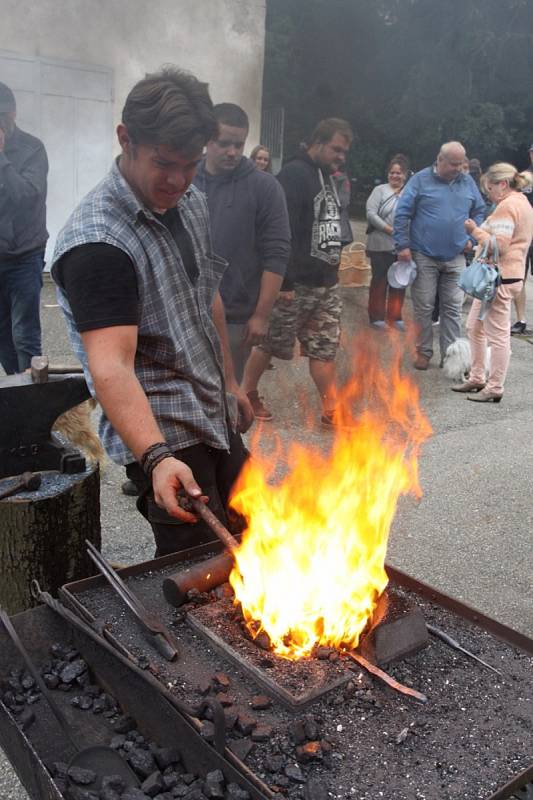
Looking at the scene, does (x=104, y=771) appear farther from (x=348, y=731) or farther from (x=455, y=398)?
(x=455, y=398)

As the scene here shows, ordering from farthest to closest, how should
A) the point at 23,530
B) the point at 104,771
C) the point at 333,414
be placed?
the point at 333,414 → the point at 23,530 → the point at 104,771

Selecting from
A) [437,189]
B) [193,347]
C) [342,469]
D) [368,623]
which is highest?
Answer: [437,189]

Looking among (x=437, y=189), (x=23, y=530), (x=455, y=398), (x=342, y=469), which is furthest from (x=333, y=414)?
(x=23, y=530)

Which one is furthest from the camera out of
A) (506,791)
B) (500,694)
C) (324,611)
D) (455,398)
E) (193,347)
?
(455,398)

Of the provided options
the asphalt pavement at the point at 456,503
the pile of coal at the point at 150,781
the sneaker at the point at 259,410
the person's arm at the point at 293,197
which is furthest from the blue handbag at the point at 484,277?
the pile of coal at the point at 150,781

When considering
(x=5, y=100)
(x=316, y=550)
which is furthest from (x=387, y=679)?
(x=5, y=100)

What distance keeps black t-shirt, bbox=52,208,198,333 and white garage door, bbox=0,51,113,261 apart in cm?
759

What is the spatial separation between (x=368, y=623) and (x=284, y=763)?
0.47 m

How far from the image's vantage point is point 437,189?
6688 mm

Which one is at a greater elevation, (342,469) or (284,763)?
(342,469)

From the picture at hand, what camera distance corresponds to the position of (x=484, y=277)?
6.06 meters

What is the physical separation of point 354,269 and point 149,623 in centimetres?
875

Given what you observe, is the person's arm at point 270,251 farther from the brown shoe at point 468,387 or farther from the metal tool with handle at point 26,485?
the brown shoe at point 468,387

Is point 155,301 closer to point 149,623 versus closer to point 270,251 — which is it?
point 149,623
